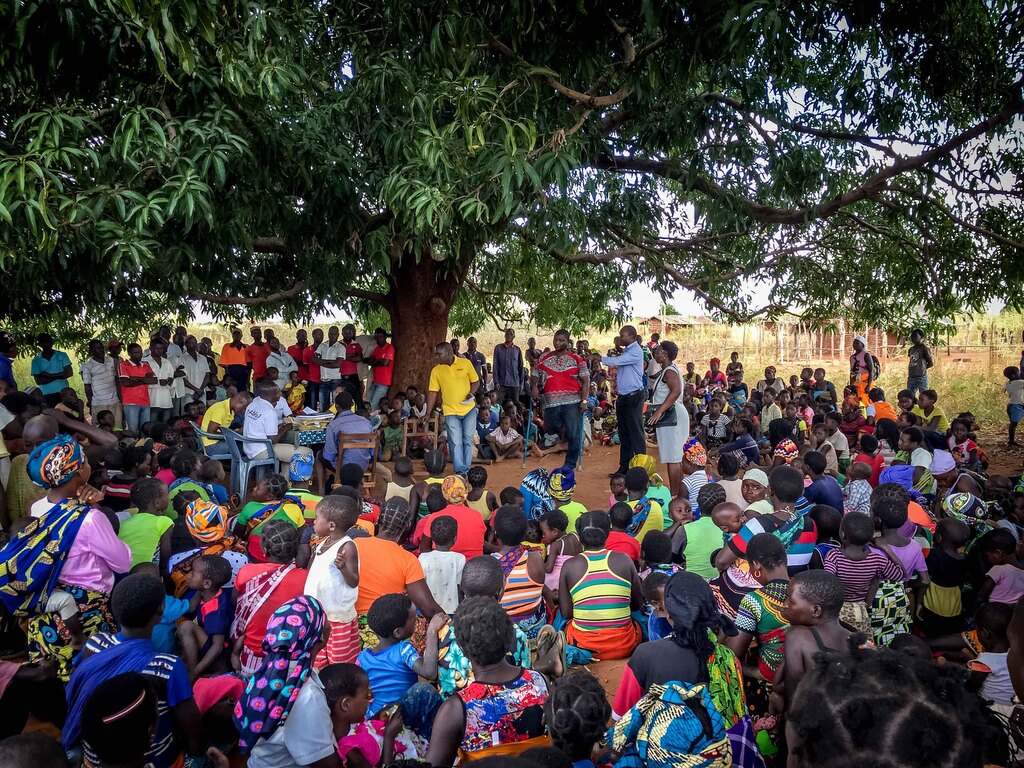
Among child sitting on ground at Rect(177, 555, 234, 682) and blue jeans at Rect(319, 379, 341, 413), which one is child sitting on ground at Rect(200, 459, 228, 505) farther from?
blue jeans at Rect(319, 379, 341, 413)

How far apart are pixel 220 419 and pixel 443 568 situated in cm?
470

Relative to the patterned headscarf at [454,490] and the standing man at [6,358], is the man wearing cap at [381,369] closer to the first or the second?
the standing man at [6,358]

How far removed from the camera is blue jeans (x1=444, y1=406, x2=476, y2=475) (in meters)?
9.38

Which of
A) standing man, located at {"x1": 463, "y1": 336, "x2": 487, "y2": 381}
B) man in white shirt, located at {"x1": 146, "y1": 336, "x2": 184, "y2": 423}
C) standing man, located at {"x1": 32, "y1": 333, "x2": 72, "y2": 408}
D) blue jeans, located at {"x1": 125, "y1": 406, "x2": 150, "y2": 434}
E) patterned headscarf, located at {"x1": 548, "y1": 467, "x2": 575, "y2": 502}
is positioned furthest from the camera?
standing man, located at {"x1": 463, "y1": 336, "x2": 487, "y2": 381}

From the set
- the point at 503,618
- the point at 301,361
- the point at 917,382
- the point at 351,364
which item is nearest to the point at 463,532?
the point at 503,618

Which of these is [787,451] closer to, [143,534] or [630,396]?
[630,396]

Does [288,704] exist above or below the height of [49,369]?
below

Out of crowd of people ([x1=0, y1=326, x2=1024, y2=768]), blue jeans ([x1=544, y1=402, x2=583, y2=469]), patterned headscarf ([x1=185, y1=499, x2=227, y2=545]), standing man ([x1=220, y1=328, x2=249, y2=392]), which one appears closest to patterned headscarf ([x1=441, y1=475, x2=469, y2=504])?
crowd of people ([x1=0, y1=326, x2=1024, y2=768])

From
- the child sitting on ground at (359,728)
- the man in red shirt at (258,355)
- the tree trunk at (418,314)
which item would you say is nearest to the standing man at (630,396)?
the tree trunk at (418,314)

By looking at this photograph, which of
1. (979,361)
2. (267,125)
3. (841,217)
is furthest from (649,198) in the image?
(979,361)

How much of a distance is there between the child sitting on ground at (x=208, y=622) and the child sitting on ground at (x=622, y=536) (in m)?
2.31

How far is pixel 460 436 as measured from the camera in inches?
372

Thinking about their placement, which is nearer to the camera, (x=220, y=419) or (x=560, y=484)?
(x=560, y=484)

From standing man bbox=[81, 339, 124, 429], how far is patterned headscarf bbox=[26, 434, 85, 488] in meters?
8.02
